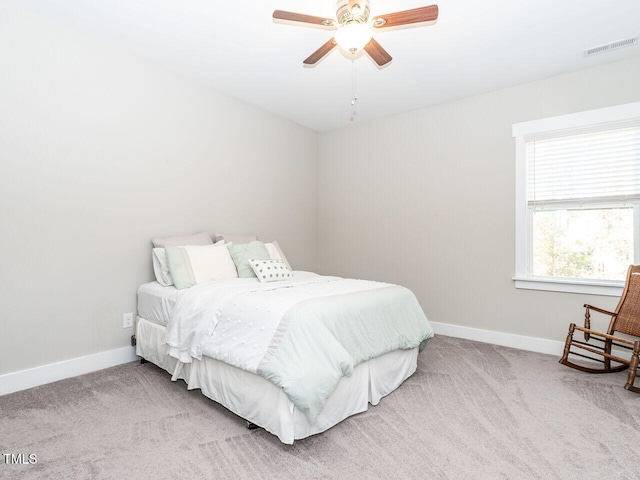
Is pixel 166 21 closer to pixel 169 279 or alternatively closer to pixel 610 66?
pixel 169 279

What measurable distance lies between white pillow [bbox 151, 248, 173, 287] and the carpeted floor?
0.73 m

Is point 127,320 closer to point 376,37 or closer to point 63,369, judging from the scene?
point 63,369

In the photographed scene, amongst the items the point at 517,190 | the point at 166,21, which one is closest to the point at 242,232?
the point at 166,21

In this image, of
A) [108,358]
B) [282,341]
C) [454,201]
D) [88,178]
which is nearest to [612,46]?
[454,201]

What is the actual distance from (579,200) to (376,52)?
2278 mm

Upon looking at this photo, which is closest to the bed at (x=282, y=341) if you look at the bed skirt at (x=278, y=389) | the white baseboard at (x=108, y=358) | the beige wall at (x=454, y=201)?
the bed skirt at (x=278, y=389)

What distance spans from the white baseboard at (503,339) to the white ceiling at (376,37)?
2410 millimetres

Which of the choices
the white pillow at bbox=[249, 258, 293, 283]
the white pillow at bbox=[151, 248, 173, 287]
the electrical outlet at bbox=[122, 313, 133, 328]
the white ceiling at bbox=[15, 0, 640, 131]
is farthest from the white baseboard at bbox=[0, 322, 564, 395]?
the white ceiling at bbox=[15, 0, 640, 131]

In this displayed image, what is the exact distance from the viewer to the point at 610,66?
298 centimetres

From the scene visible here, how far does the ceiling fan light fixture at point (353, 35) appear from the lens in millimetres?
2012

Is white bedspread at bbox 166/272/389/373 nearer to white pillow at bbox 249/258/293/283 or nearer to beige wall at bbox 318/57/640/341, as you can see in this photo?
white pillow at bbox 249/258/293/283

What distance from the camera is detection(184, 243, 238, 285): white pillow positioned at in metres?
2.82

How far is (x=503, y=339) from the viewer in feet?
11.4

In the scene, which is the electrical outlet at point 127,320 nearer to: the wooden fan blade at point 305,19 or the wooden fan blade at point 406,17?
the wooden fan blade at point 305,19
